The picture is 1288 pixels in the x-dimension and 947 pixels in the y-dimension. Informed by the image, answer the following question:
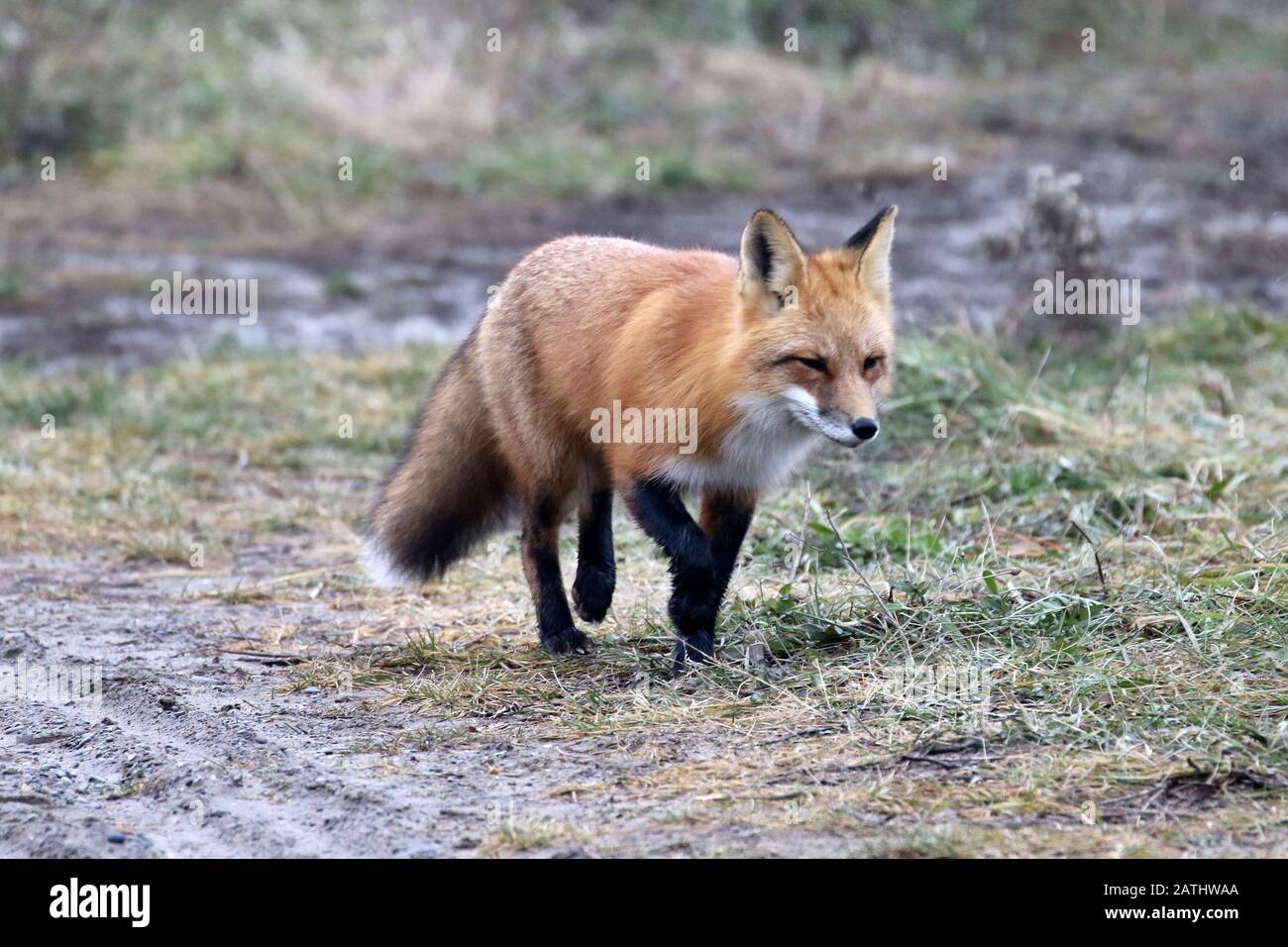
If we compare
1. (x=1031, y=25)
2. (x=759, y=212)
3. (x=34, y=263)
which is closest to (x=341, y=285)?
(x=34, y=263)

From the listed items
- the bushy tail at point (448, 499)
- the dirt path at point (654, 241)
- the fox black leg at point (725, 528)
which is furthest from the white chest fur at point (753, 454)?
the dirt path at point (654, 241)

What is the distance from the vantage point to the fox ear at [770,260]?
518cm

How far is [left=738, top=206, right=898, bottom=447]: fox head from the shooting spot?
513cm

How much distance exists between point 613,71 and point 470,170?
3386 millimetres

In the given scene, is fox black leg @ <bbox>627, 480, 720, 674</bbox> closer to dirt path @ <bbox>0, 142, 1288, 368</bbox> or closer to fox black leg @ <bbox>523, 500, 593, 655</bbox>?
fox black leg @ <bbox>523, 500, 593, 655</bbox>

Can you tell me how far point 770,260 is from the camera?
17.1 feet

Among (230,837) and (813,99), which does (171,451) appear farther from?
(813,99)

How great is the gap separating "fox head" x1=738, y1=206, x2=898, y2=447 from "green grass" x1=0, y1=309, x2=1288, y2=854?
91cm

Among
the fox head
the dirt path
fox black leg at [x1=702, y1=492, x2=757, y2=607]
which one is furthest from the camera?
the dirt path

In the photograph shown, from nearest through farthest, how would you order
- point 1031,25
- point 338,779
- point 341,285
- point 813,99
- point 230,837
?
point 230,837 < point 338,779 < point 341,285 < point 813,99 < point 1031,25

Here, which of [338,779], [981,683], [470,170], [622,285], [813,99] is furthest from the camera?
[813,99]

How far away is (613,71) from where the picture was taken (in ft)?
60.5

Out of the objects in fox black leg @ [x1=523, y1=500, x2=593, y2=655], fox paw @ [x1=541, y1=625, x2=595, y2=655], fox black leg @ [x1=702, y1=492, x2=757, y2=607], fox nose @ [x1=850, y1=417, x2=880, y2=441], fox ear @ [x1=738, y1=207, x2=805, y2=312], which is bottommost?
fox paw @ [x1=541, y1=625, x2=595, y2=655]

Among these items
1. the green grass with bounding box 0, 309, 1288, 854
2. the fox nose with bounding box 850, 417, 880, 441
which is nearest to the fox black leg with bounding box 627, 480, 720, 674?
the green grass with bounding box 0, 309, 1288, 854
